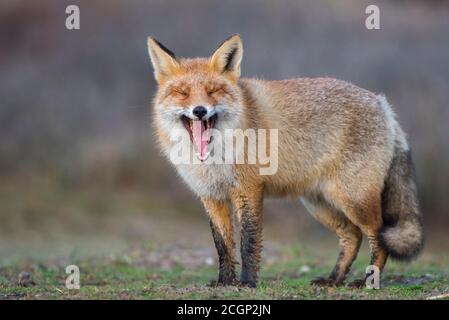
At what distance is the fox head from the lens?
8.84 metres

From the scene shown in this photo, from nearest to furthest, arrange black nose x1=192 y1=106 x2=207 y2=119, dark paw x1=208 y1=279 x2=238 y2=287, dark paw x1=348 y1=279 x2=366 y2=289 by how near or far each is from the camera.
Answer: black nose x1=192 y1=106 x2=207 y2=119 → dark paw x1=208 y1=279 x2=238 y2=287 → dark paw x1=348 y1=279 x2=366 y2=289

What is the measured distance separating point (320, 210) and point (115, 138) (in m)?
10.6

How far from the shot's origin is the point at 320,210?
1022 cm

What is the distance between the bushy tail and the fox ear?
2419 millimetres

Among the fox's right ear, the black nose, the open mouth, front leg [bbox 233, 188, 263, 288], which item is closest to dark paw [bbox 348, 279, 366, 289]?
front leg [bbox 233, 188, 263, 288]

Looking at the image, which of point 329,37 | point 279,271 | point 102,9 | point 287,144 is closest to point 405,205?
point 287,144

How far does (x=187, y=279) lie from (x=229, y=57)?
356 centimetres

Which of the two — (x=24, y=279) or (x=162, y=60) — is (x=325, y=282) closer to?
(x=162, y=60)

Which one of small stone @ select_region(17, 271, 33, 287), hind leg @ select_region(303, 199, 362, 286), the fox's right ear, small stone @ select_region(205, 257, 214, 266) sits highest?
the fox's right ear

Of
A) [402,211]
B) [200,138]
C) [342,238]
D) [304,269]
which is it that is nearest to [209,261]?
[304,269]

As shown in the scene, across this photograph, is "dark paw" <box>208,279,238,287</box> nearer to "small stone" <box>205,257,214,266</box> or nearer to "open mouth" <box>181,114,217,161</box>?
"open mouth" <box>181,114,217,161</box>

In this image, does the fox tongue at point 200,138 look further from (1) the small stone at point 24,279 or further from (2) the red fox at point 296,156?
(1) the small stone at point 24,279

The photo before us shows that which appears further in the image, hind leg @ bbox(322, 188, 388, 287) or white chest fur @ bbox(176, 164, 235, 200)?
hind leg @ bbox(322, 188, 388, 287)

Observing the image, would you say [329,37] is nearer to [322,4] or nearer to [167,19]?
[322,4]
